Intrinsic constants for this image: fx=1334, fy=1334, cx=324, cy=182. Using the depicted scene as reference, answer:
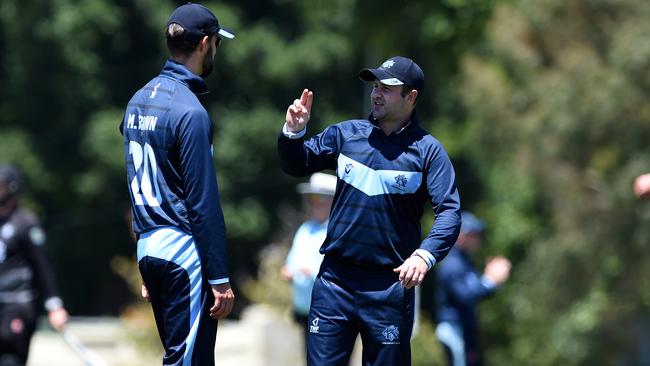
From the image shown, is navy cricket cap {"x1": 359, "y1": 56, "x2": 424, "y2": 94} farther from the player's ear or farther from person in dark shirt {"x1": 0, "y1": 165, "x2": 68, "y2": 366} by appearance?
person in dark shirt {"x1": 0, "y1": 165, "x2": 68, "y2": 366}

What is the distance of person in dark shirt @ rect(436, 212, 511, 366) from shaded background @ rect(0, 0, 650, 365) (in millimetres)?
5563

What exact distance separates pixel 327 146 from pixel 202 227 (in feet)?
3.61

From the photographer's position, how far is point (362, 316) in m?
7.34

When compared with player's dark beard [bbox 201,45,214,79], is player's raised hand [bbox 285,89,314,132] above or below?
below

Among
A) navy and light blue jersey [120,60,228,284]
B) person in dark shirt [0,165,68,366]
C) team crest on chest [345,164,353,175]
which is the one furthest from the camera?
person in dark shirt [0,165,68,366]

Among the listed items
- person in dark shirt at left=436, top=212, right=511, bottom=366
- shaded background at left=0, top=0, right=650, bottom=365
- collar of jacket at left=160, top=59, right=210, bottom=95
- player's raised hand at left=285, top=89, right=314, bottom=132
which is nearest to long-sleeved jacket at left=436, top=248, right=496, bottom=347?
person in dark shirt at left=436, top=212, right=511, bottom=366

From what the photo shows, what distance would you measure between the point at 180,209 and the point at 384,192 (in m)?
1.18

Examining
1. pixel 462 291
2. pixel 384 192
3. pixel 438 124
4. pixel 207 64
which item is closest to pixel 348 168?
pixel 384 192

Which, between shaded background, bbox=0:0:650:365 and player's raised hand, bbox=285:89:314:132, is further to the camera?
shaded background, bbox=0:0:650:365

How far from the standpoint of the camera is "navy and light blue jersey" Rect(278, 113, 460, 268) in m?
7.32

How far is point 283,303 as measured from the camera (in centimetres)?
1898

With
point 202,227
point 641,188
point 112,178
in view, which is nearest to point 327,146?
point 202,227

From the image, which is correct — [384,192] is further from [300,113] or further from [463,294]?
[463,294]

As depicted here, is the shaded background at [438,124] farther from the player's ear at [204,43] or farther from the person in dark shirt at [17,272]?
the player's ear at [204,43]
